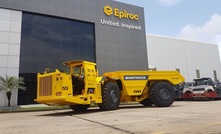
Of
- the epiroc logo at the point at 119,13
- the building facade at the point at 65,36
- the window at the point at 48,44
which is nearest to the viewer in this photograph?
the building facade at the point at 65,36

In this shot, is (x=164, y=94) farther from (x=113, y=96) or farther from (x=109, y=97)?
(x=109, y=97)

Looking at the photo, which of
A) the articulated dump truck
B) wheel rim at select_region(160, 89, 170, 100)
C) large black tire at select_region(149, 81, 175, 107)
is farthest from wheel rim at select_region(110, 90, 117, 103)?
wheel rim at select_region(160, 89, 170, 100)

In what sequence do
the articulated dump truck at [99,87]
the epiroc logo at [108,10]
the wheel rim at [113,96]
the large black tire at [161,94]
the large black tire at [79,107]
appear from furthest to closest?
the epiroc logo at [108,10] → the large black tire at [161,94] → the large black tire at [79,107] → the wheel rim at [113,96] → the articulated dump truck at [99,87]

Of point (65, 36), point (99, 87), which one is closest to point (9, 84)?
point (65, 36)

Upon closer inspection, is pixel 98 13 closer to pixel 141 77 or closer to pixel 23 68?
pixel 23 68

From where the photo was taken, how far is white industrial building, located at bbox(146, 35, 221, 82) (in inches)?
1308

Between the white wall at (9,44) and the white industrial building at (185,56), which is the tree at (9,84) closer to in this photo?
the white wall at (9,44)

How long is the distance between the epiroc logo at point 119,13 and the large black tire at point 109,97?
18.4 meters

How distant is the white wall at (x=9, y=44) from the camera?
20.9 meters

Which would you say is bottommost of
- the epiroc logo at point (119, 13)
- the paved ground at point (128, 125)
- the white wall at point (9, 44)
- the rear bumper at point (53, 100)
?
the paved ground at point (128, 125)

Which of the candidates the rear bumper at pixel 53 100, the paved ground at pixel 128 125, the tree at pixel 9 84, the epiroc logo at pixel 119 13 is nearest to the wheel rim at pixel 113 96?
the rear bumper at pixel 53 100

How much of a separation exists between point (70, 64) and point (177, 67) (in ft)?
90.3

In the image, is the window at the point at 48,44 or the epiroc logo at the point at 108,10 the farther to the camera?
the epiroc logo at the point at 108,10

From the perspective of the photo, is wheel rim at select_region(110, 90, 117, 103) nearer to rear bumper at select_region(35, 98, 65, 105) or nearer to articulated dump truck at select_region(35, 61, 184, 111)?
articulated dump truck at select_region(35, 61, 184, 111)
